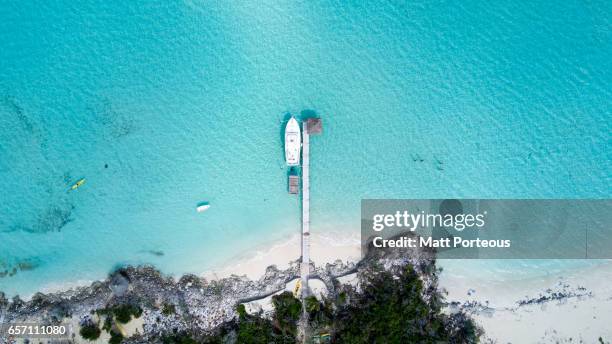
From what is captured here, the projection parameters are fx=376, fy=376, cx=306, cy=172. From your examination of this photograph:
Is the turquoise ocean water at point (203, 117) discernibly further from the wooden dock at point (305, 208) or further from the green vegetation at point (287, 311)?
the green vegetation at point (287, 311)

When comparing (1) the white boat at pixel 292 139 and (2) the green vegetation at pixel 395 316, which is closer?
→ (2) the green vegetation at pixel 395 316

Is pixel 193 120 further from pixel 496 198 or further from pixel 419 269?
pixel 496 198

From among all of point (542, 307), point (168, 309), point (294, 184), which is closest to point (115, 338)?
point (168, 309)

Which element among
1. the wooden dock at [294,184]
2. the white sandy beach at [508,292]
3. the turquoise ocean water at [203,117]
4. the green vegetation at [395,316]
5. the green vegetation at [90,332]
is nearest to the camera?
the green vegetation at [395,316]

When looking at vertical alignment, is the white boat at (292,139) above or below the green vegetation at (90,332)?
above

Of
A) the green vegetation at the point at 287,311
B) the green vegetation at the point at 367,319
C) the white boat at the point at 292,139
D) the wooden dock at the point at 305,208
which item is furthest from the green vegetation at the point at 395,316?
the white boat at the point at 292,139

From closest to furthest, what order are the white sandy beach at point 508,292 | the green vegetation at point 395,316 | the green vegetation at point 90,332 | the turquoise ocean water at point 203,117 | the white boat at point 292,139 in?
the green vegetation at point 395,316
the green vegetation at point 90,332
the white boat at point 292,139
the turquoise ocean water at point 203,117
the white sandy beach at point 508,292

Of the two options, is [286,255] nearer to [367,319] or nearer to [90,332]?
[367,319]

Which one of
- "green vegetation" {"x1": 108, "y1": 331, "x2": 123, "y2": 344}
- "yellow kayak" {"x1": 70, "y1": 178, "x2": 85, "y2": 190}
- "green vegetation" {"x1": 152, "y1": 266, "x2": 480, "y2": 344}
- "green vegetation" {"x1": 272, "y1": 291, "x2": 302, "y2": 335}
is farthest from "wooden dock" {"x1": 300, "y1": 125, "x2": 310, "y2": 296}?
"yellow kayak" {"x1": 70, "y1": 178, "x2": 85, "y2": 190}

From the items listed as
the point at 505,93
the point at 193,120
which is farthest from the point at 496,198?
the point at 193,120
